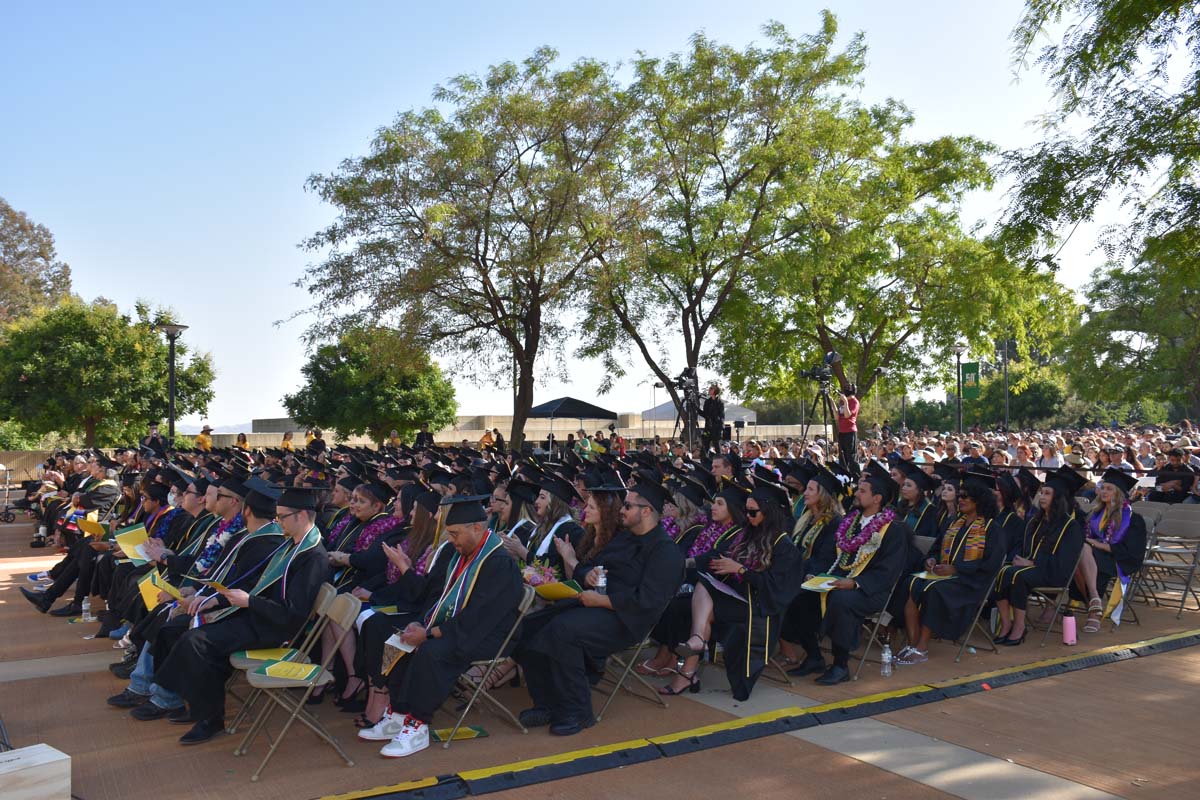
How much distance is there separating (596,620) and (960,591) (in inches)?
125

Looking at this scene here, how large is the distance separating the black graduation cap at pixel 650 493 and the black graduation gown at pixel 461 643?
106 cm

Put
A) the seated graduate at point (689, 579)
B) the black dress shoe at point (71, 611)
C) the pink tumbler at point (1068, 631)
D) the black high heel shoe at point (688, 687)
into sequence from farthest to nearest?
the black dress shoe at point (71, 611) → the pink tumbler at point (1068, 631) → the seated graduate at point (689, 579) → the black high heel shoe at point (688, 687)

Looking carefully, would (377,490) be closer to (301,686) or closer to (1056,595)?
(301,686)

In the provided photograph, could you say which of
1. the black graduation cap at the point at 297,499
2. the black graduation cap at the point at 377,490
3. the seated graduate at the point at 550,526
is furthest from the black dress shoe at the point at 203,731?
the black graduation cap at the point at 377,490

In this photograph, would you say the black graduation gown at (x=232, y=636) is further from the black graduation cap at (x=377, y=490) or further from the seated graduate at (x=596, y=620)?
the black graduation cap at (x=377, y=490)

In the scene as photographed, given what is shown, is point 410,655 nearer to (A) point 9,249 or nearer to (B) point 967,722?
(B) point 967,722

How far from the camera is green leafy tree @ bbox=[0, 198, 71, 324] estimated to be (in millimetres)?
52219

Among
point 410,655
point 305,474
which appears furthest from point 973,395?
point 410,655

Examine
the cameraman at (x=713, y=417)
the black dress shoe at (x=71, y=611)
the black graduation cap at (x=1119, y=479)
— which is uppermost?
the cameraman at (x=713, y=417)

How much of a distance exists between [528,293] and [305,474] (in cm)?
1078

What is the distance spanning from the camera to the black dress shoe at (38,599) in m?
10.0

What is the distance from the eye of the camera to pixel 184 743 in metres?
5.64

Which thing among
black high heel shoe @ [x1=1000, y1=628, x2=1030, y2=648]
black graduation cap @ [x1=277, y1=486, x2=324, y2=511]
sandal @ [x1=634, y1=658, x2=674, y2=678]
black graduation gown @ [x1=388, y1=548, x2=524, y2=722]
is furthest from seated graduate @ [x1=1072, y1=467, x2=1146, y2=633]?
black graduation cap @ [x1=277, y1=486, x2=324, y2=511]

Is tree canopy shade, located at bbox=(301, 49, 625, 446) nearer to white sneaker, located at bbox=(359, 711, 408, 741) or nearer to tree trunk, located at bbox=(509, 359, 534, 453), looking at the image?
tree trunk, located at bbox=(509, 359, 534, 453)
